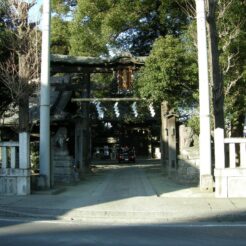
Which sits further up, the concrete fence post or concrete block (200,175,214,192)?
the concrete fence post

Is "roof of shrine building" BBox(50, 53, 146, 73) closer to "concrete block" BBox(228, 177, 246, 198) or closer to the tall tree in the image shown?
the tall tree

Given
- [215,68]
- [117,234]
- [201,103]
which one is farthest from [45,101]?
[117,234]

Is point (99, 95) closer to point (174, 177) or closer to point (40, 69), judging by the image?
point (174, 177)

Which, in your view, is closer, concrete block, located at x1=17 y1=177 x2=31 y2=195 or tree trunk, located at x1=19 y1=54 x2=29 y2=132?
concrete block, located at x1=17 y1=177 x2=31 y2=195

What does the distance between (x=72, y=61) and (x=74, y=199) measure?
1253 cm

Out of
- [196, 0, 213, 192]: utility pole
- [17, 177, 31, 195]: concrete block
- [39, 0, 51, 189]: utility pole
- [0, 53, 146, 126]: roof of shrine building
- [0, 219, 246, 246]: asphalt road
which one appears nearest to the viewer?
[0, 219, 246, 246]: asphalt road

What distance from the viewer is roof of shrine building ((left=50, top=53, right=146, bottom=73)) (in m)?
27.3

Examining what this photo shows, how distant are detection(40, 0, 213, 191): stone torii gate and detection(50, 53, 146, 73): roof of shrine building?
26.2 feet

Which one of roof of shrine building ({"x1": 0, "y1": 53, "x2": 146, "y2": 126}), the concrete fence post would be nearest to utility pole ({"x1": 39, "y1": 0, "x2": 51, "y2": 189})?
the concrete fence post

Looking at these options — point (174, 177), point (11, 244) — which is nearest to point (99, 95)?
point (174, 177)

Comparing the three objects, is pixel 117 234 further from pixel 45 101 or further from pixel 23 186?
pixel 45 101

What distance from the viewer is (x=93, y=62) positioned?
90.5ft

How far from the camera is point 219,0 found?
2109cm

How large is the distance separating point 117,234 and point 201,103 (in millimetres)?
8664
